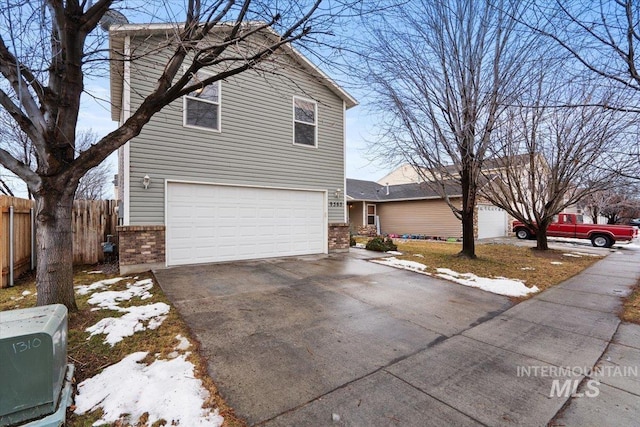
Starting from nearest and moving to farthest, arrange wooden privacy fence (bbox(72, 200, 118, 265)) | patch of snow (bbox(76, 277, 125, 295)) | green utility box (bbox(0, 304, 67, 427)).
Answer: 1. green utility box (bbox(0, 304, 67, 427))
2. patch of snow (bbox(76, 277, 125, 295))
3. wooden privacy fence (bbox(72, 200, 118, 265))

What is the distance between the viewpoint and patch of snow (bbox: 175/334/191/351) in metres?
3.21

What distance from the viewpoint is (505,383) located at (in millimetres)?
2689

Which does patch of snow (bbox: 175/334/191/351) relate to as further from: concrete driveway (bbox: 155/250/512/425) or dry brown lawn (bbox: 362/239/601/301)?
dry brown lawn (bbox: 362/239/601/301)

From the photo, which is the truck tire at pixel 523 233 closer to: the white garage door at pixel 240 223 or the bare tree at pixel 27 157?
the white garage door at pixel 240 223

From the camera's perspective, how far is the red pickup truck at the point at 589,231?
14445mm

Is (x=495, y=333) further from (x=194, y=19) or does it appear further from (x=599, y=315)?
(x=194, y=19)

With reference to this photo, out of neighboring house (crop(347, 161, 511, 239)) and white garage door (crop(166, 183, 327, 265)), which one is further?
neighboring house (crop(347, 161, 511, 239))

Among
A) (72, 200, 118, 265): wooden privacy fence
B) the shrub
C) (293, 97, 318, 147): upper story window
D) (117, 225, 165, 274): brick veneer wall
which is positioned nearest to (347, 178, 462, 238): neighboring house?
the shrub

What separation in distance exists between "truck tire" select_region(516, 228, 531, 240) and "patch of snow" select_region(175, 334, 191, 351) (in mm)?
19967

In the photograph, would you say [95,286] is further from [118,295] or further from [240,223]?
[240,223]

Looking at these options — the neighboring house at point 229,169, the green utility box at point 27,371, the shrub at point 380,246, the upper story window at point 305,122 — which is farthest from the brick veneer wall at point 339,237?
the green utility box at point 27,371

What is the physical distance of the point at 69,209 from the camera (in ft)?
12.8

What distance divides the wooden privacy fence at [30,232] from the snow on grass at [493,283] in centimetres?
918

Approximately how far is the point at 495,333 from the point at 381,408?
2.36 metres
